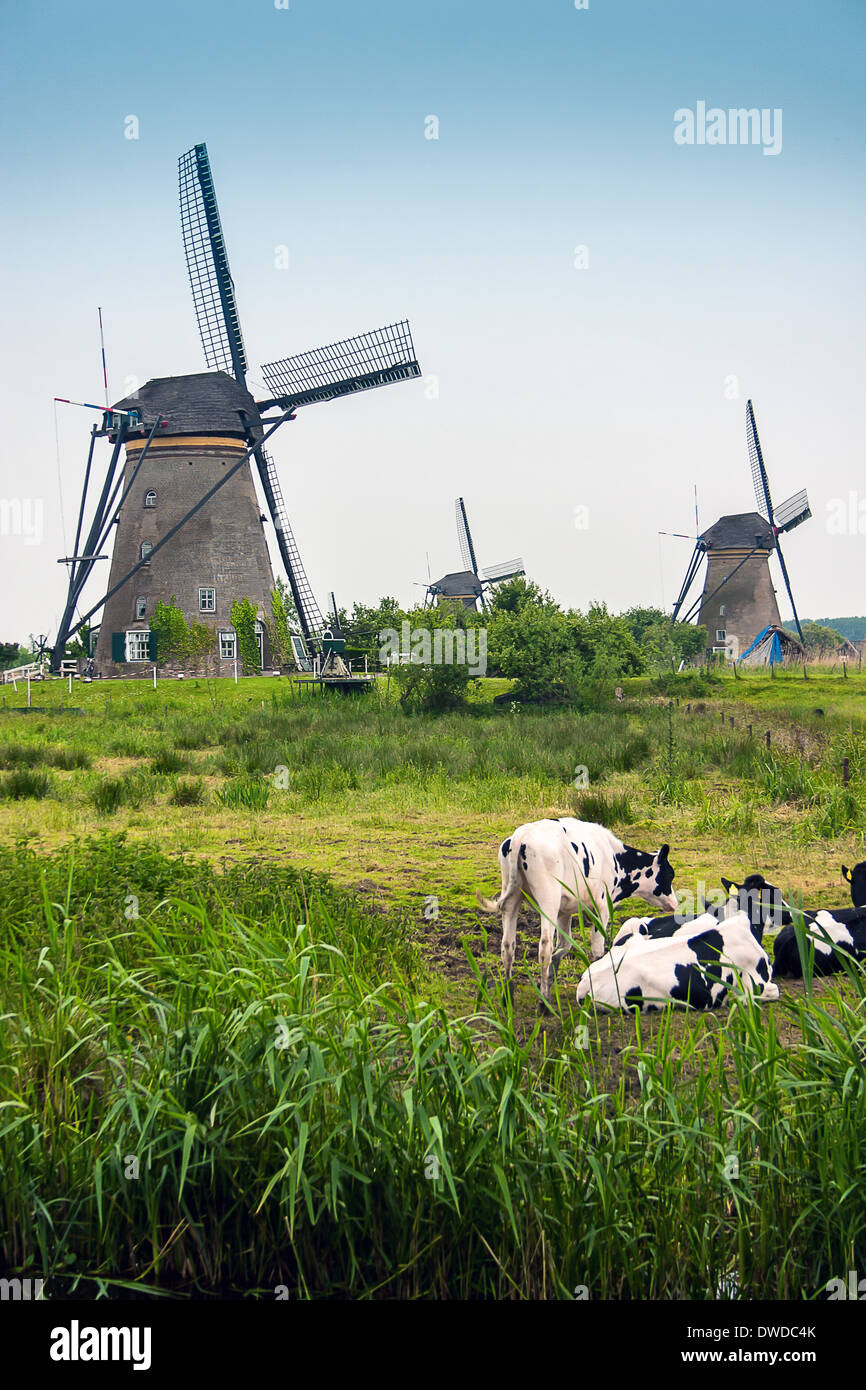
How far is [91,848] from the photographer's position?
30.3 ft

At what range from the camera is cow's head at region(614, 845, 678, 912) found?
7945 millimetres

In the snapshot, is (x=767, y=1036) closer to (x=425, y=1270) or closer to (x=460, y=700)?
(x=425, y=1270)

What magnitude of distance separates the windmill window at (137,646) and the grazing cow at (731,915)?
34.4 meters

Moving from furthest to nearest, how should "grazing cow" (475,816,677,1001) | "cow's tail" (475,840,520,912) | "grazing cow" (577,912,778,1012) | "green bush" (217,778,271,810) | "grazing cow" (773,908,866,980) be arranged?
"green bush" (217,778,271,810) < "grazing cow" (773,908,866,980) < "cow's tail" (475,840,520,912) < "grazing cow" (475,816,677,1001) < "grazing cow" (577,912,778,1012)

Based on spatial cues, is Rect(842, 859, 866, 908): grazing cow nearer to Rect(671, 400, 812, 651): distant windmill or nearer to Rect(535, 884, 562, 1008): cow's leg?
Rect(535, 884, 562, 1008): cow's leg

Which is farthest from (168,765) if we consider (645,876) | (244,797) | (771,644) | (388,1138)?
(771,644)

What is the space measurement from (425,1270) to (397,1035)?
881 mm

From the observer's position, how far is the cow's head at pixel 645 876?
313 inches

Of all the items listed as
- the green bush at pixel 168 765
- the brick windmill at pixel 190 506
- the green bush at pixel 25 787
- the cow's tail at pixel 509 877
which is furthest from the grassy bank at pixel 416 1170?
the brick windmill at pixel 190 506

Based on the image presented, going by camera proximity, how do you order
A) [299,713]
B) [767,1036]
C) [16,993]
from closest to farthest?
[767,1036], [16,993], [299,713]

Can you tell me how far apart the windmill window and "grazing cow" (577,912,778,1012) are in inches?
1388

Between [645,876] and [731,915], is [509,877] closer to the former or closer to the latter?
[645,876]

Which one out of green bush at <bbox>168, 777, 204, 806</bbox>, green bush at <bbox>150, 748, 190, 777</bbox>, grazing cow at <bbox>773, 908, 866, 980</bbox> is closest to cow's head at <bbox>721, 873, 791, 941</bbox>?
grazing cow at <bbox>773, 908, 866, 980</bbox>
